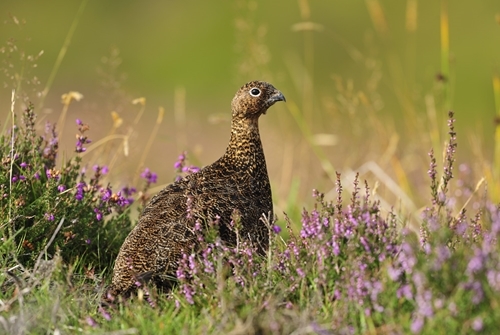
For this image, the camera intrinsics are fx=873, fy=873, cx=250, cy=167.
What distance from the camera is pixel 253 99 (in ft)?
15.6

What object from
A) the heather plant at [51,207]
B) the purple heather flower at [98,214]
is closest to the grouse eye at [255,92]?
the heather plant at [51,207]

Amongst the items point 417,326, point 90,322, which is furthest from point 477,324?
point 90,322

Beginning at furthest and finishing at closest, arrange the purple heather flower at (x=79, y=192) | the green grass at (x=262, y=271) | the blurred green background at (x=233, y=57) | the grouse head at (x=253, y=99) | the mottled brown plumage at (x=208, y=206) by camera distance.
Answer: the blurred green background at (x=233, y=57) → the grouse head at (x=253, y=99) → the purple heather flower at (x=79, y=192) → the mottled brown plumage at (x=208, y=206) → the green grass at (x=262, y=271)

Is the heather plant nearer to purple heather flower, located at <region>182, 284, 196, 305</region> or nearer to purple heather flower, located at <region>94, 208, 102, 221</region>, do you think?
purple heather flower, located at <region>94, 208, 102, 221</region>

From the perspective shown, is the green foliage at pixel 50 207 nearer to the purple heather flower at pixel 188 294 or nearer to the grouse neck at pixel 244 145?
the grouse neck at pixel 244 145

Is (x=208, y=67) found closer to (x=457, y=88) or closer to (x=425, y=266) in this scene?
(x=457, y=88)

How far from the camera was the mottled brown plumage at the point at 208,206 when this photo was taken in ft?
12.1

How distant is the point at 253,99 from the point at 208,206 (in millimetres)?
996

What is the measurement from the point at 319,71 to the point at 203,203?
39.6 feet

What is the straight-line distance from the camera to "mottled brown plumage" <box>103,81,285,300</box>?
12.1ft

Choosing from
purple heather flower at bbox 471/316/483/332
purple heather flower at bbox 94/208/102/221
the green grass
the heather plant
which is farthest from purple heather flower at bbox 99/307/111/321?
purple heather flower at bbox 471/316/483/332

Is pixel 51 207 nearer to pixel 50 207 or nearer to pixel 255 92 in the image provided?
pixel 50 207

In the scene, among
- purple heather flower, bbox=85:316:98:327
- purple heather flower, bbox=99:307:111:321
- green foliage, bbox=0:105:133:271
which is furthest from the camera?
green foliage, bbox=0:105:133:271

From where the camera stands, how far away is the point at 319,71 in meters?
15.8
